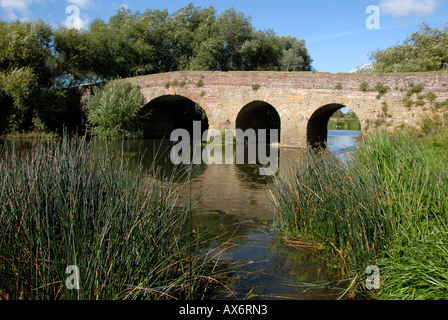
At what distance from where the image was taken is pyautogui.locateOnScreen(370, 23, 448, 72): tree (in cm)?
2077

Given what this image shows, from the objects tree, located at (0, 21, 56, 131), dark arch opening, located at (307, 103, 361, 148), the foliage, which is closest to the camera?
dark arch opening, located at (307, 103, 361, 148)

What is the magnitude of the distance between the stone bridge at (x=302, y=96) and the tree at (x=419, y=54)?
6.07 m

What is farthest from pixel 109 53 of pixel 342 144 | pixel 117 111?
pixel 342 144

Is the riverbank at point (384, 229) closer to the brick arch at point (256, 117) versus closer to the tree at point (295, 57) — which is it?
the brick arch at point (256, 117)

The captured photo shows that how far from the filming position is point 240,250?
4.45 metres

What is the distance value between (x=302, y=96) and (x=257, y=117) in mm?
5399

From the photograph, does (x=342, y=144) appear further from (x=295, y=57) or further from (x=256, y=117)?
(x=295, y=57)

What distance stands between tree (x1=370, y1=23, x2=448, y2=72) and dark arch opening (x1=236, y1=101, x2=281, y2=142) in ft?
24.7

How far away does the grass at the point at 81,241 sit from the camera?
2545 mm

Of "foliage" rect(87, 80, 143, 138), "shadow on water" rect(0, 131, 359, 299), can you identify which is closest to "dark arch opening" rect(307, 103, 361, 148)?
"foliage" rect(87, 80, 143, 138)

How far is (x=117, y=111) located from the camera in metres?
19.4

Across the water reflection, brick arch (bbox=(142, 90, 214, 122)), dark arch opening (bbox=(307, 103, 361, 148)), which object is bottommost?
the water reflection

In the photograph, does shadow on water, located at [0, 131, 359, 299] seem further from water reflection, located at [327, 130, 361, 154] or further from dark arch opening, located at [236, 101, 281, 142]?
dark arch opening, located at [236, 101, 281, 142]

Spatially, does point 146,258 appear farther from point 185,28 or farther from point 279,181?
point 185,28
